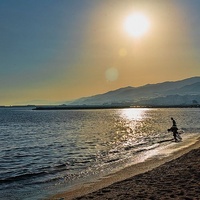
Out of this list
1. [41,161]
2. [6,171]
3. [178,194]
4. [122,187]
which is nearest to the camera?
[178,194]

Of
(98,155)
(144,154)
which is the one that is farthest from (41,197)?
(144,154)

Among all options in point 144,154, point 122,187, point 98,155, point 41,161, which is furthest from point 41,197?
point 144,154

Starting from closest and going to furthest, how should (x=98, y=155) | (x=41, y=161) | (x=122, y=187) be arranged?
(x=122, y=187)
(x=41, y=161)
(x=98, y=155)

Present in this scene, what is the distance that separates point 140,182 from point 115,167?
7178 mm

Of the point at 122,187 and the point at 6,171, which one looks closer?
the point at 122,187

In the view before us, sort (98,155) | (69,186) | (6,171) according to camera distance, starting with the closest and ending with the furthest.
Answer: (69,186)
(6,171)
(98,155)

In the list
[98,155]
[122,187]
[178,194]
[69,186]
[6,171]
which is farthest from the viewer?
[98,155]

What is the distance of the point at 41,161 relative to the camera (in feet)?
86.3

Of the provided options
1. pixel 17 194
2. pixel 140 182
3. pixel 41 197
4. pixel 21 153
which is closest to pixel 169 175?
pixel 140 182

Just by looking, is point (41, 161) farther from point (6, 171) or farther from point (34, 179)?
point (34, 179)

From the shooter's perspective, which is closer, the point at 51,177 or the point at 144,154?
the point at 51,177

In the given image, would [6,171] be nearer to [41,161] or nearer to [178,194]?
[41,161]

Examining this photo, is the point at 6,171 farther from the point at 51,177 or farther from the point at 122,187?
the point at 122,187

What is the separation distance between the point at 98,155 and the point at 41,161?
5430mm
